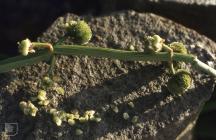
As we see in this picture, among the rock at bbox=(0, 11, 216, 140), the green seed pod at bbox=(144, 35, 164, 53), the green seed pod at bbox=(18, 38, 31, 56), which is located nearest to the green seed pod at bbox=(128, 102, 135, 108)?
the rock at bbox=(0, 11, 216, 140)

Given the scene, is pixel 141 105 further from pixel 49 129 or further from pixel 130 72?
pixel 49 129

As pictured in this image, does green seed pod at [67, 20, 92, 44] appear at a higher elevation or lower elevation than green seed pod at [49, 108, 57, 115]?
higher

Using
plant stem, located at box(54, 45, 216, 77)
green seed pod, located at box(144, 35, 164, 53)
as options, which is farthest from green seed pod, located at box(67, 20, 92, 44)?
green seed pod, located at box(144, 35, 164, 53)

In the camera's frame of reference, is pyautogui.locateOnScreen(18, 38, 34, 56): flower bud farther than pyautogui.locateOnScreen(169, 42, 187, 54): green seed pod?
No

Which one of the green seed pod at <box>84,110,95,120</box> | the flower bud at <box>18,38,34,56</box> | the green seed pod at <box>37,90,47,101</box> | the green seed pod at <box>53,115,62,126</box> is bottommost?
the green seed pod at <box>53,115,62,126</box>

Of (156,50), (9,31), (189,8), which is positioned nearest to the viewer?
(156,50)

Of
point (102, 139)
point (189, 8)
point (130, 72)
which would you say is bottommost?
point (102, 139)

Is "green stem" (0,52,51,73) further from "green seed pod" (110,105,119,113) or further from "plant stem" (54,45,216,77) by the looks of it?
"green seed pod" (110,105,119,113)

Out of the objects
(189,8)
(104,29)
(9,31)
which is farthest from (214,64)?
(9,31)

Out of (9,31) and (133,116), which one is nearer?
(133,116)
